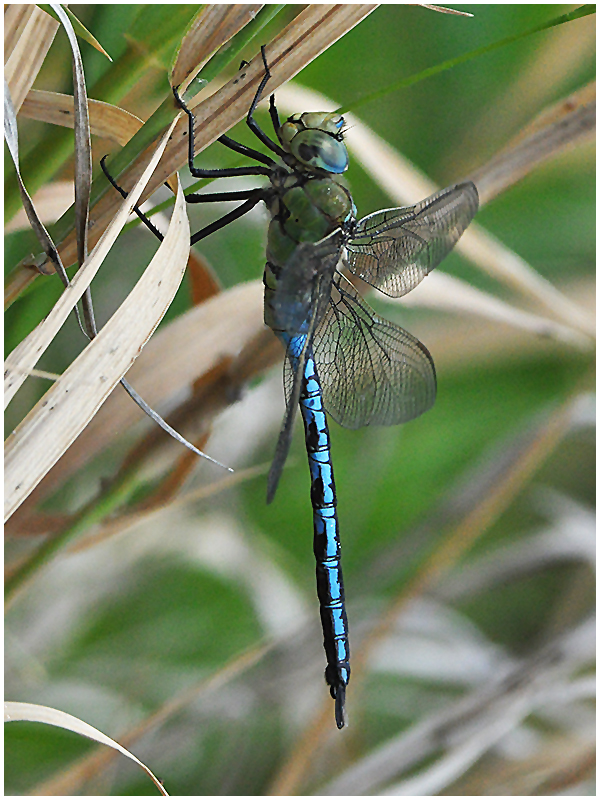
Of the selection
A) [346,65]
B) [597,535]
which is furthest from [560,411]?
[346,65]

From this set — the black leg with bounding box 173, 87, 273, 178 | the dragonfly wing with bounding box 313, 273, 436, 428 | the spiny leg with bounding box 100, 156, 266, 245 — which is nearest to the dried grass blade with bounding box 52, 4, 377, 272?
the black leg with bounding box 173, 87, 273, 178

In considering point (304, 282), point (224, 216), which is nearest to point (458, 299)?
point (304, 282)

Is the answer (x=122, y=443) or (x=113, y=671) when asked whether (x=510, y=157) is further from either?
(x=113, y=671)

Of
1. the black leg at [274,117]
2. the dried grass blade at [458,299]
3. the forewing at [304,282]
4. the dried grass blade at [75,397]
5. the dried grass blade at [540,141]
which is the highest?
the black leg at [274,117]

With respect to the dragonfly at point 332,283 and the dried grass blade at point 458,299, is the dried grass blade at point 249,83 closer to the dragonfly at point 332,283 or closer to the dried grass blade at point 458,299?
the dragonfly at point 332,283

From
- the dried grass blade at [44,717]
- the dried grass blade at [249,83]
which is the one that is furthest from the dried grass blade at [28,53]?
the dried grass blade at [44,717]
